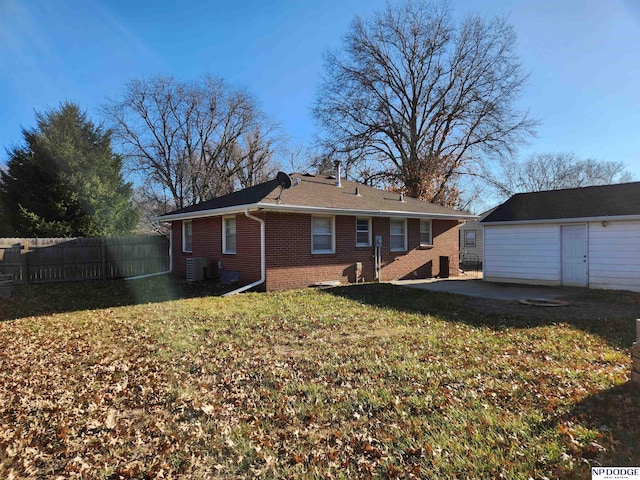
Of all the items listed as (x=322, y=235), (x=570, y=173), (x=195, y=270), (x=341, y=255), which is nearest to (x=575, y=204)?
(x=341, y=255)

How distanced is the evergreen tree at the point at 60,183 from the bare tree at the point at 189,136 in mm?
8494

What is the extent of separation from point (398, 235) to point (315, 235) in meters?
4.29

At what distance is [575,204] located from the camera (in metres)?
12.8

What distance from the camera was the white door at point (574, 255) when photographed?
39.3ft

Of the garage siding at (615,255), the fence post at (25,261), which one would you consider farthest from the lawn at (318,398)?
the fence post at (25,261)

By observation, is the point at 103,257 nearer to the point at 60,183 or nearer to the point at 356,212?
the point at 60,183

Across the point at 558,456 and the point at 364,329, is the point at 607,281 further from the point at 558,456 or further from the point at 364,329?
the point at 558,456

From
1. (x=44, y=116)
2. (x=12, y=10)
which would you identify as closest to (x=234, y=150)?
(x=44, y=116)

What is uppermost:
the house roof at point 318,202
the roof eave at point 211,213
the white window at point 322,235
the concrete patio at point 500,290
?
the house roof at point 318,202

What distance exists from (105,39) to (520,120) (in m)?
25.0

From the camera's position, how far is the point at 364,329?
23.2ft

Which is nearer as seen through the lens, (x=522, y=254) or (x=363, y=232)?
(x=522, y=254)

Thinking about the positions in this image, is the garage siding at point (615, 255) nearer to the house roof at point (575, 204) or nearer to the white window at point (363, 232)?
the house roof at point (575, 204)

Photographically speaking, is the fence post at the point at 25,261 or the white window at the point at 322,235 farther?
the fence post at the point at 25,261
